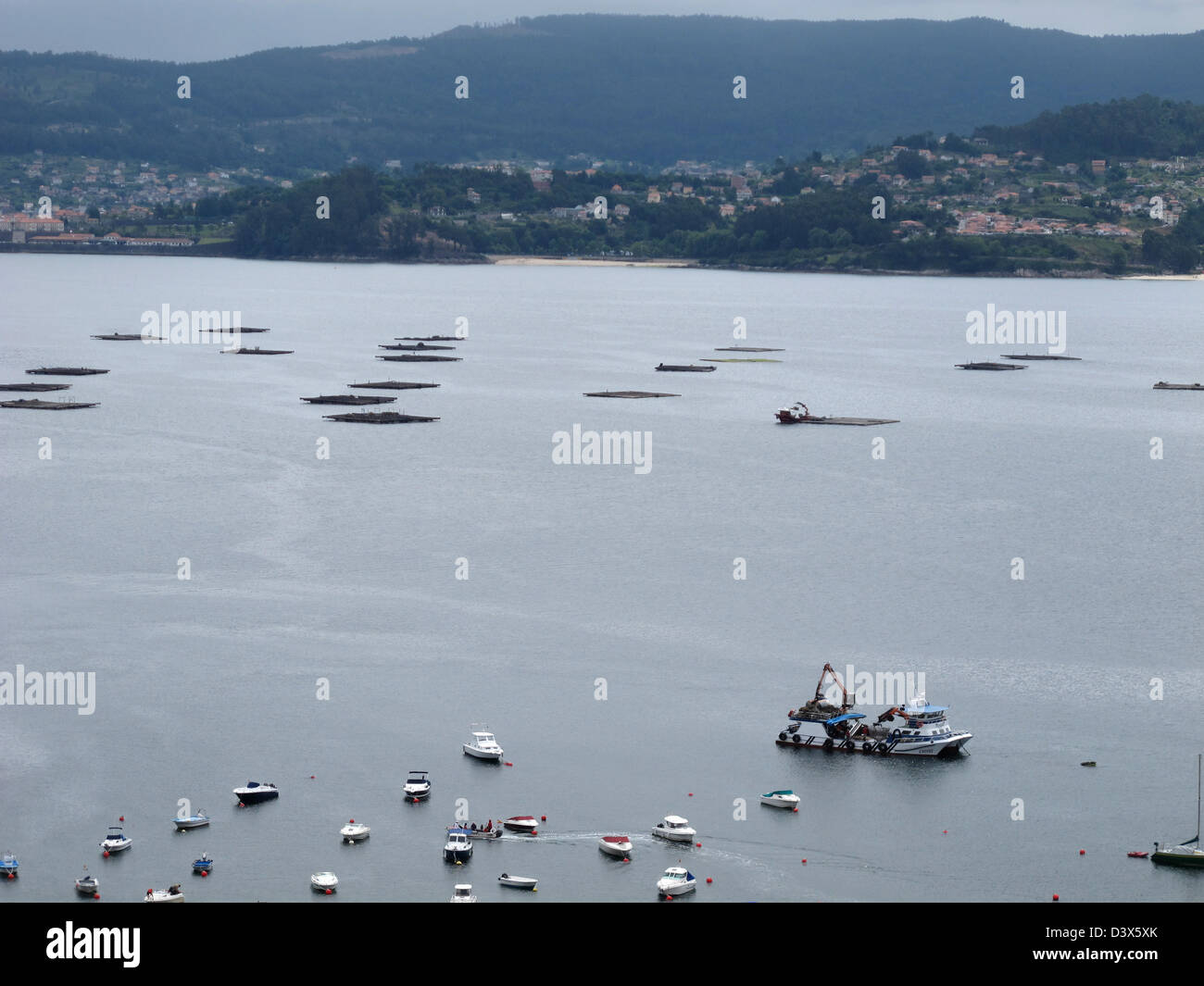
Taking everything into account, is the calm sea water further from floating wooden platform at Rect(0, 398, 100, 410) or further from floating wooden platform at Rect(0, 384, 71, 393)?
floating wooden platform at Rect(0, 384, 71, 393)

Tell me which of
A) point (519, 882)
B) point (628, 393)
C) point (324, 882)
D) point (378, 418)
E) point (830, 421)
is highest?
point (628, 393)

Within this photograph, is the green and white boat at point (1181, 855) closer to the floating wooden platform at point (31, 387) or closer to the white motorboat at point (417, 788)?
the white motorboat at point (417, 788)

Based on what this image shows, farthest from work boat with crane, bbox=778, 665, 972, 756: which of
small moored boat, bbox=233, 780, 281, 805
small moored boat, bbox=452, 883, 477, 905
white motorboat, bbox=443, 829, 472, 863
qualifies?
small moored boat, bbox=233, 780, 281, 805

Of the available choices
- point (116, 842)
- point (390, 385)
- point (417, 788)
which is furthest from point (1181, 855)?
point (390, 385)

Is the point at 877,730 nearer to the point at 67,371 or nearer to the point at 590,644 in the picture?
the point at 590,644

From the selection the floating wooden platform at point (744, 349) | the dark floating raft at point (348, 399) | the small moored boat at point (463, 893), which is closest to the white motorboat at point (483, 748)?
the small moored boat at point (463, 893)

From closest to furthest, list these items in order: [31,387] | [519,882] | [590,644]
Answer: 1. [519,882]
2. [590,644]
3. [31,387]
